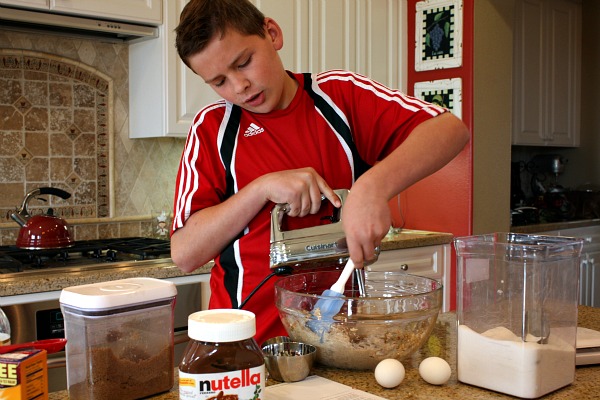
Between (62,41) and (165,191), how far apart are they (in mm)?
784

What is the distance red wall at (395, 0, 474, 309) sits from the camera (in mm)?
3410

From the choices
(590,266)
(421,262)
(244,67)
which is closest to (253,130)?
(244,67)

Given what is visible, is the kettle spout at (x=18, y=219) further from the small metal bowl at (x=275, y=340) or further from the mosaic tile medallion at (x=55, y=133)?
the small metal bowl at (x=275, y=340)

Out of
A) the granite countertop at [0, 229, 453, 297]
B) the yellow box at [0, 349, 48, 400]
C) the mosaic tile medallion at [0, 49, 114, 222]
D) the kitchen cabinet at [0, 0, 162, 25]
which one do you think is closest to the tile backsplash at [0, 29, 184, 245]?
the mosaic tile medallion at [0, 49, 114, 222]

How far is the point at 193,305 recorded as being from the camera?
8.02ft

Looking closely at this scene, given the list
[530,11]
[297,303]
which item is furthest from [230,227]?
[530,11]

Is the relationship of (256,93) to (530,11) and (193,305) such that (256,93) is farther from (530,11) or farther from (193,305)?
(530,11)

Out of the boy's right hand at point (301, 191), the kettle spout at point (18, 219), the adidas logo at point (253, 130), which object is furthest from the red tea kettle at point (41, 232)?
the boy's right hand at point (301, 191)

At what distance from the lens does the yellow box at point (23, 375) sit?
799 millimetres

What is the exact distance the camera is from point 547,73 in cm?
439

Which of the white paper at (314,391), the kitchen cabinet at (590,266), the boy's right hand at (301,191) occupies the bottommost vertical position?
the kitchen cabinet at (590,266)

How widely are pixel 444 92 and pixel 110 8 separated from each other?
175 centimetres

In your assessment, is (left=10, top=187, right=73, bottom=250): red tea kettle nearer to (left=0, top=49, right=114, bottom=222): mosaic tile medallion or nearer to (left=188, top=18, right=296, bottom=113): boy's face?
(left=0, top=49, right=114, bottom=222): mosaic tile medallion

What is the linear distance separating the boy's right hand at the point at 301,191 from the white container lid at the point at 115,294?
26 cm
